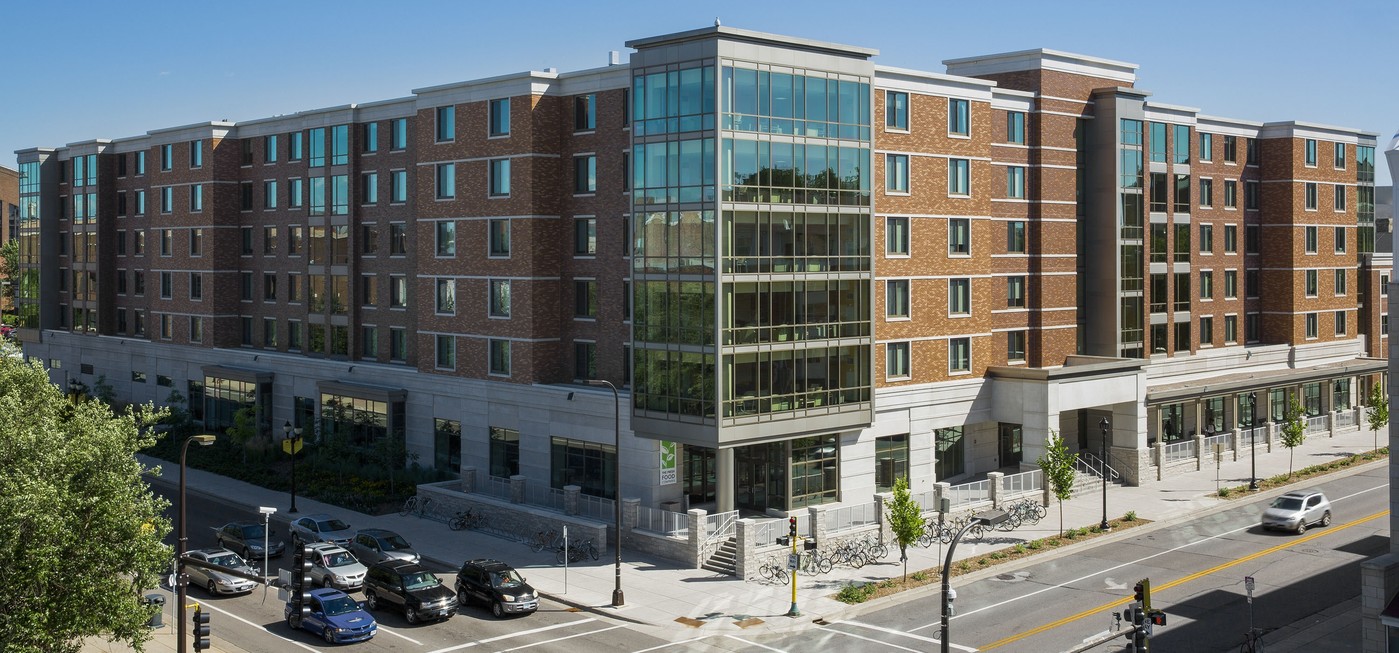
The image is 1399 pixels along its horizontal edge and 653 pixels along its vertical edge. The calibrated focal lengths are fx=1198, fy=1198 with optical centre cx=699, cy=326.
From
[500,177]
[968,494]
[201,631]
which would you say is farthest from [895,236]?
[201,631]

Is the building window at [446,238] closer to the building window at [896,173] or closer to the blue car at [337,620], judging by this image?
the building window at [896,173]

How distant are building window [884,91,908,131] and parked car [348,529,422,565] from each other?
25.4 metres

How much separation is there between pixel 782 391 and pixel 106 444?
24.3 m

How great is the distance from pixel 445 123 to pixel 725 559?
2498 centimetres

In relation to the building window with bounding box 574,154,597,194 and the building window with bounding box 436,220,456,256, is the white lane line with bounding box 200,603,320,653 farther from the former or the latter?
the building window with bounding box 574,154,597,194

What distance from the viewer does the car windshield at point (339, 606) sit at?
34500 mm

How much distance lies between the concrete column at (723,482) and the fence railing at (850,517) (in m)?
3.85

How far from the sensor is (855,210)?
4628 centimetres

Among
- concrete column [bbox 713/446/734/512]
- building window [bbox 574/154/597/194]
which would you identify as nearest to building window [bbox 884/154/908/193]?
building window [bbox 574/154/597/194]

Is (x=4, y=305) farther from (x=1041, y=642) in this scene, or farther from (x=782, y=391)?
(x=1041, y=642)

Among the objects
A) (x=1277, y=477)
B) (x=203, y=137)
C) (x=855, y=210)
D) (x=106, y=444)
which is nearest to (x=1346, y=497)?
(x=1277, y=477)

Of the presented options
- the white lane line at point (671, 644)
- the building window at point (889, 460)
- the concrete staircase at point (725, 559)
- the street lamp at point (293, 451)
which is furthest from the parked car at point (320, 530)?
the building window at point (889, 460)

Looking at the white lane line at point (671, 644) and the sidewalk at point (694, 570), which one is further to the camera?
the sidewalk at point (694, 570)

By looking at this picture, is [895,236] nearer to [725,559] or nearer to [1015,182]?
[1015,182]
